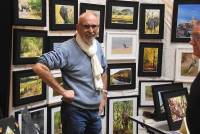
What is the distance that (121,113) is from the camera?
146 inches

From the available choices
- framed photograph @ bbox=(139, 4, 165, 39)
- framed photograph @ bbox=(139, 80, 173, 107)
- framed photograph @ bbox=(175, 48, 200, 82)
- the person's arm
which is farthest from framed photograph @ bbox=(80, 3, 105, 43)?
the person's arm

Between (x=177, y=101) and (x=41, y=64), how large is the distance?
1.15 m

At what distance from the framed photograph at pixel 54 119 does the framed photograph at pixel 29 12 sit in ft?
2.37

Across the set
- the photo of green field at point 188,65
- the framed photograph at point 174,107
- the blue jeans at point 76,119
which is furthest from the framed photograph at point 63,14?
the photo of green field at point 188,65

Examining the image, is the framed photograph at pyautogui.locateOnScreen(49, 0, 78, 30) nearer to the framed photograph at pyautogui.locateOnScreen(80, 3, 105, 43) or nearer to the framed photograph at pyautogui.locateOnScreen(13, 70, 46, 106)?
the framed photograph at pyautogui.locateOnScreen(80, 3, 105, 43)

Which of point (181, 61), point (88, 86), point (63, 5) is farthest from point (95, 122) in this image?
point (181, 61)

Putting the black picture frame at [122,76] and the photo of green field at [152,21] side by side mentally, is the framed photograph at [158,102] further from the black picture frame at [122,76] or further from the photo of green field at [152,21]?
the photo of green field at [152,21]

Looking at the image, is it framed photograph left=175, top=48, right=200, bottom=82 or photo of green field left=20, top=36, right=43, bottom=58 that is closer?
photo of green field left=20, top=36, right=43, bottom=58

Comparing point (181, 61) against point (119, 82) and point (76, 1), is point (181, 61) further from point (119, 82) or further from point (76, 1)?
point (76, 1)

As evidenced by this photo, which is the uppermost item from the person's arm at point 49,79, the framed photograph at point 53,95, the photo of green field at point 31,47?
the photo of green field at point 31,47

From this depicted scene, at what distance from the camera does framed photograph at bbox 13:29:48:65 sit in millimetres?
2654

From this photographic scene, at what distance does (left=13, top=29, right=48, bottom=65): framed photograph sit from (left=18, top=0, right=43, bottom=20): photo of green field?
4.4 inches

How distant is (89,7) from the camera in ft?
10.8

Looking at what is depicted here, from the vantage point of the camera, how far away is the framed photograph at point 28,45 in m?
2.65
